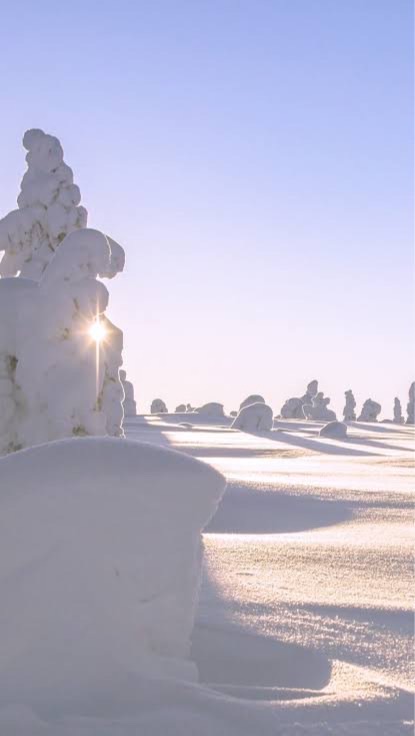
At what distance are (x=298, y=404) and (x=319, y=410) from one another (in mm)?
2354

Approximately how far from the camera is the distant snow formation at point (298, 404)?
133ft

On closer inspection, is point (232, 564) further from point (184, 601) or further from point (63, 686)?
point (63, 686)

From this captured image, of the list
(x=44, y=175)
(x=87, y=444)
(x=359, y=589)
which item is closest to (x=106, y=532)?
(x=87, y=444)

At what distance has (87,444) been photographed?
2.32m

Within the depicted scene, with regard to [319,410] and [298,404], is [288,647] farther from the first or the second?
[298,404]

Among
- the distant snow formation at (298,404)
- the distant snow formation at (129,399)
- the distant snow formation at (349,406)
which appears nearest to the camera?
the distant snow formation at (129,399)

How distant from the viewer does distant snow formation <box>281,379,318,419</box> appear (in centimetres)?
4047

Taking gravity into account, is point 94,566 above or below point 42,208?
below

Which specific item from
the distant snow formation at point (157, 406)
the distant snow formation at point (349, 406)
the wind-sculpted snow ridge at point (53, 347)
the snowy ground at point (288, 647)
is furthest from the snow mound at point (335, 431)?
the distant snow formation at point (349, 406)

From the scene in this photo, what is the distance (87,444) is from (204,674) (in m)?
0.77

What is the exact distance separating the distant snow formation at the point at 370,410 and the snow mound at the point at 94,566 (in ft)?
134

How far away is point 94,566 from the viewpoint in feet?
7.01

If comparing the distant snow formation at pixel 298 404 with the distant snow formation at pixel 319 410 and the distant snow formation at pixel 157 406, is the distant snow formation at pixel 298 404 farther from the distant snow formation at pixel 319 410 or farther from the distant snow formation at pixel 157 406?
the distant snow formation at pixel 157 406

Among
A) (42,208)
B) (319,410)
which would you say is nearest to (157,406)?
(319,410)
